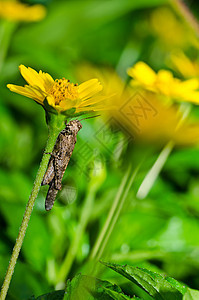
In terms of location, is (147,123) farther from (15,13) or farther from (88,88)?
(15,13)

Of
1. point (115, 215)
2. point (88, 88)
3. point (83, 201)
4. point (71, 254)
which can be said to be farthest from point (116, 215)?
point (83, 201)

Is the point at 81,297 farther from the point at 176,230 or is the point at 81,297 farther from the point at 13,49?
the point at 13,49

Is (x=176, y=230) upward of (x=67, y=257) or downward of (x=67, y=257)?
upward

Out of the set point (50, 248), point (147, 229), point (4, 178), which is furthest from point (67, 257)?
point (4, 178)

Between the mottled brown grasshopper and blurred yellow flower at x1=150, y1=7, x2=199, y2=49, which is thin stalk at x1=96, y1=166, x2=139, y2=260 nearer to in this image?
the mottled brown grasshopper

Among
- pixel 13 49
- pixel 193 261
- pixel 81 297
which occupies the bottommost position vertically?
pixel 81 297

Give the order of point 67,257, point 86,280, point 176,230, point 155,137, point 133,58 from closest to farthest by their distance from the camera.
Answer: point 86,280
point 155,137
point 67,257
point 176,230
point 133,58

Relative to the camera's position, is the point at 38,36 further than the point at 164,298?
Yes

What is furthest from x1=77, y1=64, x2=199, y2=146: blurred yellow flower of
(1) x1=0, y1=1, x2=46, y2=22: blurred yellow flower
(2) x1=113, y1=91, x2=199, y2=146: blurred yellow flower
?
(1) x1=0, y1=1, x2=46, y2=22: blurred yellow flower
